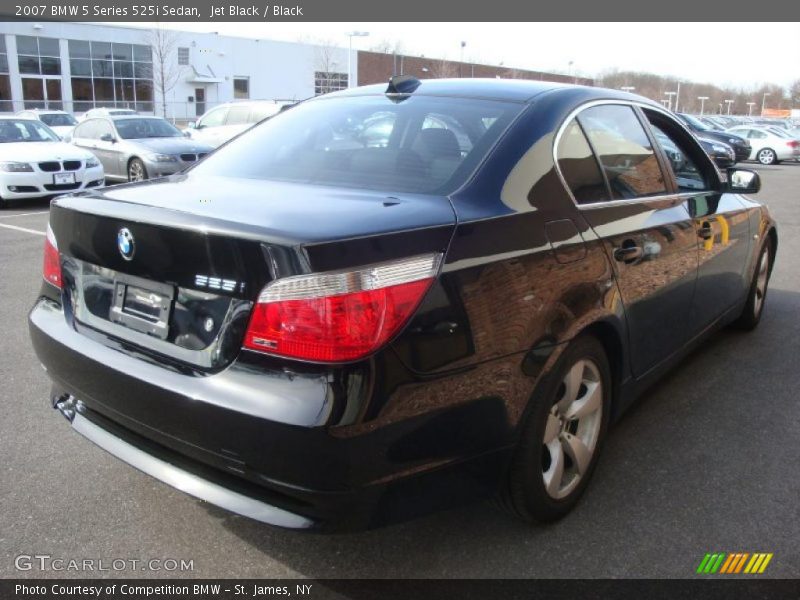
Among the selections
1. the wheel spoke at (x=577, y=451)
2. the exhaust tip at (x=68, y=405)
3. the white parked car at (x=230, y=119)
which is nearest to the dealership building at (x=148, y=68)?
the white parked car at (x=230, y=119)

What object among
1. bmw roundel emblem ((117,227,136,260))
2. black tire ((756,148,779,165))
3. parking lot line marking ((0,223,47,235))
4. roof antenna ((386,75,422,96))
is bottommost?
black tire ((756,148,779,165))

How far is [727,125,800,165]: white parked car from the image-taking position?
1103 inches

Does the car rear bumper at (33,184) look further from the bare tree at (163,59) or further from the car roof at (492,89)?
the bare tree at (163,59)

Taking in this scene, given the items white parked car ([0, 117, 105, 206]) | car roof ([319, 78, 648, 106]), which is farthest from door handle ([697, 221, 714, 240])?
white parked car ([0, 117, 105, 206])

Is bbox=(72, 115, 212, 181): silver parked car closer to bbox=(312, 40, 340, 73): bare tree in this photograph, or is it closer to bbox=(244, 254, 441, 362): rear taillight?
bbox=(244, 254, 441, 362): rear taillight

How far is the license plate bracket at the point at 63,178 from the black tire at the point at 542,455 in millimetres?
10943

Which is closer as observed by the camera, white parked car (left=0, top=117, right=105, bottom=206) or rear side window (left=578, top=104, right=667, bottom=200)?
rear side window (left=578, top=104, right=667, bottom=200)

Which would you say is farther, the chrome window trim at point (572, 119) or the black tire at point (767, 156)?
the black tire at point (767, 156)

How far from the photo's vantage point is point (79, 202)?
2570mm

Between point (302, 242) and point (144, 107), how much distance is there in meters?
52.0

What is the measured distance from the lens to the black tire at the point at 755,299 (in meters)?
4.95

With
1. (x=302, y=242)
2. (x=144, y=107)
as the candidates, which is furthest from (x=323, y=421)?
(x=144, y=107)

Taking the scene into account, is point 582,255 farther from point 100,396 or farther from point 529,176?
point 100,396

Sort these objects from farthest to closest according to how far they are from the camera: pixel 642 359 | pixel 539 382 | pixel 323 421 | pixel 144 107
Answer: pixel 144 107
pixel 642 359
pixel 539 382
pixel 323 421
